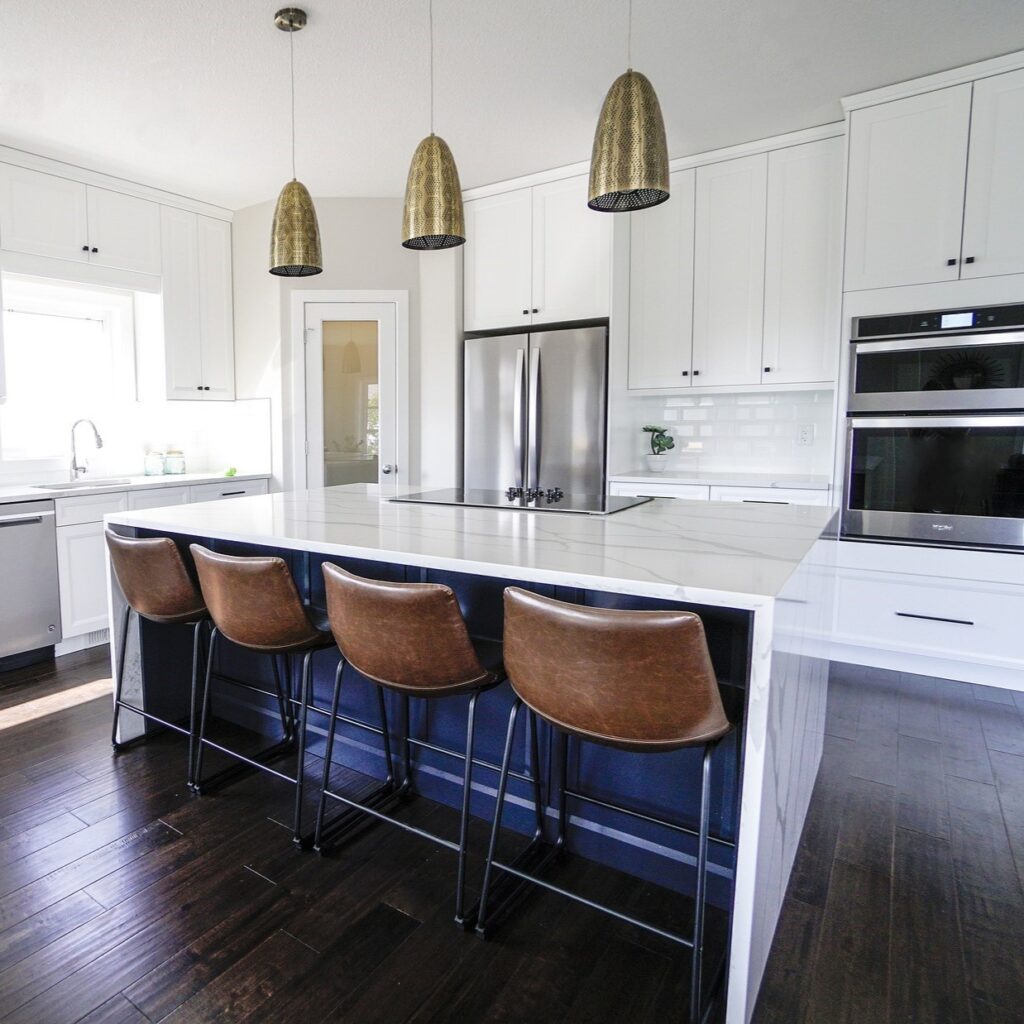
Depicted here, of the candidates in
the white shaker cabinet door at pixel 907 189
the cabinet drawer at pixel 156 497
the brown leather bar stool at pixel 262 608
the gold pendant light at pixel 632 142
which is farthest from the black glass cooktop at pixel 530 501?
the cabinet drawer at pixel 156 497

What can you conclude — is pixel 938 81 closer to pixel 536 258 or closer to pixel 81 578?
pixel 536 258

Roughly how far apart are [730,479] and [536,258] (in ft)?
5.86

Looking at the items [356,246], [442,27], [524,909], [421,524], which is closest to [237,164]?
[356,246]

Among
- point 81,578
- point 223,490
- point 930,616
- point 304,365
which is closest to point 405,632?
point 930,616

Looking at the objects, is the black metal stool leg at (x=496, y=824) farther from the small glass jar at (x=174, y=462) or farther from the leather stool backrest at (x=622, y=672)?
the small glass jar at (x=174, y=462)

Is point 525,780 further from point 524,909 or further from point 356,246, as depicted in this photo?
point 356,246

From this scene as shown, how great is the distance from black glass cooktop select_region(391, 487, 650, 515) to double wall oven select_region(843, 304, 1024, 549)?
1366mm

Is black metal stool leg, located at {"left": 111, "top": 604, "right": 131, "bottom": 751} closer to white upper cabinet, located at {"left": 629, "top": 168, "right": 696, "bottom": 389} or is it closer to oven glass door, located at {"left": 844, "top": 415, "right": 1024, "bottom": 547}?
white upper cabinet, located at {"left": 629, "top": 168, "right": 696, "bottom": 389}

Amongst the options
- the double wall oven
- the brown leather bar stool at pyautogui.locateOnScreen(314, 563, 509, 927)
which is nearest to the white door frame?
the double wall oven

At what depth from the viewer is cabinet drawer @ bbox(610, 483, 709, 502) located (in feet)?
12.1

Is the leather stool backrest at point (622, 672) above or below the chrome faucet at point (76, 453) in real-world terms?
below

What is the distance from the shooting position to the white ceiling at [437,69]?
2.49m

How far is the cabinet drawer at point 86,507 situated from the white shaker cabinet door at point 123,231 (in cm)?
141

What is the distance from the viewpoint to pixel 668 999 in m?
1.40
